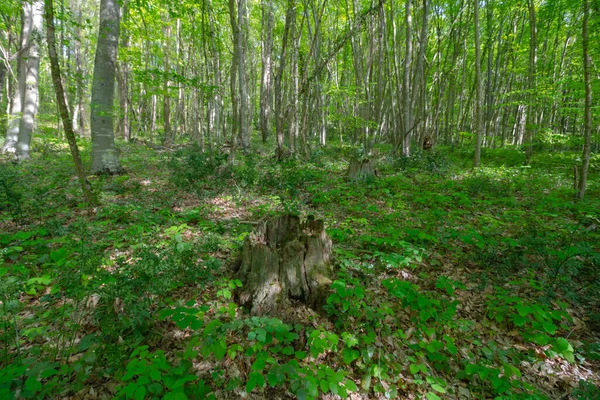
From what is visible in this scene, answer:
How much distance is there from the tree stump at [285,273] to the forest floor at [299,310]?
161 mm

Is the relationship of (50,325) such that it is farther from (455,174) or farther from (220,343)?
(455,174)

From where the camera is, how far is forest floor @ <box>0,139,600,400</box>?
6.74 feet

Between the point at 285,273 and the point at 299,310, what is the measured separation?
1.38ft

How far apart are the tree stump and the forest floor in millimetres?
161

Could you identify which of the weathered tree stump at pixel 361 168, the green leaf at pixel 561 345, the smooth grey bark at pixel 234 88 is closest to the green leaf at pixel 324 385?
the green leaf at pixel 561 345

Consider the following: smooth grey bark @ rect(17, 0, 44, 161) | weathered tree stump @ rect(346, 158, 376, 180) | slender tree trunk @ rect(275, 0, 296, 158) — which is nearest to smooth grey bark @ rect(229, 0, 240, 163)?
slender tree trunk @ rect(275, 0, 296, 158)

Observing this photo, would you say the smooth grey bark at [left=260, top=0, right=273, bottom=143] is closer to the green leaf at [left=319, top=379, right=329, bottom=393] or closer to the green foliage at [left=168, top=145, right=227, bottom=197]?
the green foliage at [left=168, top=145, right=227, bottom=197]

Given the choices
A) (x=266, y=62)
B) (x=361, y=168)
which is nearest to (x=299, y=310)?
(x=361, y=168)

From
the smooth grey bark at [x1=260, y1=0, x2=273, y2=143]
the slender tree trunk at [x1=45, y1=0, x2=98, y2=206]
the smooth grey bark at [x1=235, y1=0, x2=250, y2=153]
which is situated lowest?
the slender tree trunk at [x1=45, y1=0, x2=98, y2=206]

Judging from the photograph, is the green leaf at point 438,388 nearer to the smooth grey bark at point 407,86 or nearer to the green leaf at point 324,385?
the green leaf at point 324,385

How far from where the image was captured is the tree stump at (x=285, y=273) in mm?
2883

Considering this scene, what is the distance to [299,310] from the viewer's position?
2.86 metres

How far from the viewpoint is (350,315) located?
278 centimetres

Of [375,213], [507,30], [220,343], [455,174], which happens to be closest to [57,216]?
[220,343]
